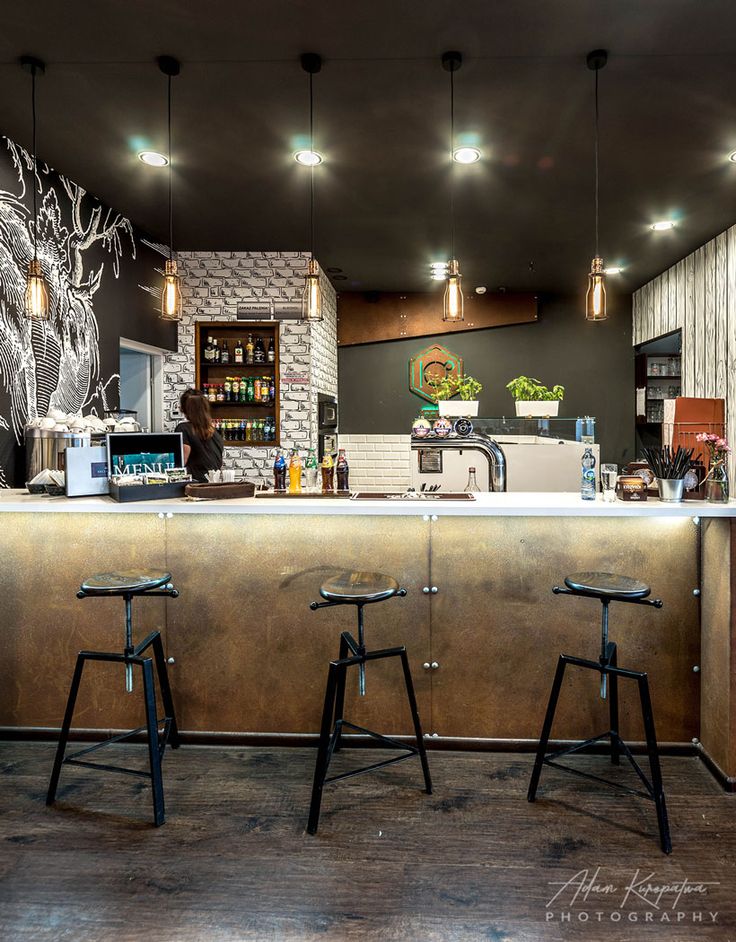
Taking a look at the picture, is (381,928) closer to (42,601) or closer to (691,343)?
(42,601)

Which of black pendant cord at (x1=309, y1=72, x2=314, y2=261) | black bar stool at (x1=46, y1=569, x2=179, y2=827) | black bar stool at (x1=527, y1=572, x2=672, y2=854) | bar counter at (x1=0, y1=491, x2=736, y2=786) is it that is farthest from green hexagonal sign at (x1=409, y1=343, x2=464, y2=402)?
black bar stool at (x1=46, y1=569, x2=179, y2=827)

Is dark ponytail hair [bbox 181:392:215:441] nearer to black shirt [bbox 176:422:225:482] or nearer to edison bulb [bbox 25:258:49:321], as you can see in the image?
black shirt [bbox 176:422:225:482]

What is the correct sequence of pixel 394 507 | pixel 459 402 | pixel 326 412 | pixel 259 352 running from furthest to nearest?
pixel 326 412
pixel 259 352
pixel 459 402
pixel 394 507

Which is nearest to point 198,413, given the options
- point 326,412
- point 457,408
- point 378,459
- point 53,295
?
point 53,295

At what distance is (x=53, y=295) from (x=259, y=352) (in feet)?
7.60

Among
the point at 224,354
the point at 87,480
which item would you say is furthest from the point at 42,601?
the point at 224,354

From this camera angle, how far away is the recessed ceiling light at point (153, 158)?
3.95m

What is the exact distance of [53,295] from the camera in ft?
13.6

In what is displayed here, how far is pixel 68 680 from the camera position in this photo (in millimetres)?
2756

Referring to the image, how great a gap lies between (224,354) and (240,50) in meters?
3.52

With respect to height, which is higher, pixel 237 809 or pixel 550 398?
pixel 550 398

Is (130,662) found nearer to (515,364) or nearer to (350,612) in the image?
(350,612)

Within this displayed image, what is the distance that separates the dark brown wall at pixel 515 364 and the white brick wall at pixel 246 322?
1.70 m

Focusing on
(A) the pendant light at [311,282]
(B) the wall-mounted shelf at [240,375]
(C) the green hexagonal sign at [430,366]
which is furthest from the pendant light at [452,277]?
(C) the green hexagonal sign at [430,366]
